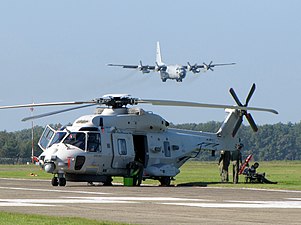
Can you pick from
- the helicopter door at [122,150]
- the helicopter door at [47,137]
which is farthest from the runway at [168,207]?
the helicopter door at [122,150]

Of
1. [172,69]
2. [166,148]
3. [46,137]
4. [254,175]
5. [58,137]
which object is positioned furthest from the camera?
A: [172,69]

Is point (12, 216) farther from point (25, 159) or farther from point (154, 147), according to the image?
point (25, 159)

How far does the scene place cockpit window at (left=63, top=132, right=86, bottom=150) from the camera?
4125 centimetres

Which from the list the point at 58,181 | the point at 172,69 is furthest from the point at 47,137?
the point at 172,69

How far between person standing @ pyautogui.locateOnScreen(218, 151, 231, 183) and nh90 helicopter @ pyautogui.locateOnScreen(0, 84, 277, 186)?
4.02ft

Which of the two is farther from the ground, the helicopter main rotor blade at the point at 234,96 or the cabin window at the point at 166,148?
the helicopter main rotor blade at the point at 234,96

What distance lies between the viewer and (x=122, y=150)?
42875mm

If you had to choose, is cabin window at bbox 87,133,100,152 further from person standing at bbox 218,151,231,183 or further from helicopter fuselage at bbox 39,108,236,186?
person standing at bbox 218,151,231,183

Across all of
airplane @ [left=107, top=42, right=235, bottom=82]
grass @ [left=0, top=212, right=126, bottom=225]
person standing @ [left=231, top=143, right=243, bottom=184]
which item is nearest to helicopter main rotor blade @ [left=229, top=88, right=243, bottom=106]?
person standing @ [left=231, top=143, right=243, bottom=184]

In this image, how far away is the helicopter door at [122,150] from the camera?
4256 centimetres

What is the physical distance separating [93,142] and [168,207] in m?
17.1

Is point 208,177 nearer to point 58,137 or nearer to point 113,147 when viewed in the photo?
point 113,147

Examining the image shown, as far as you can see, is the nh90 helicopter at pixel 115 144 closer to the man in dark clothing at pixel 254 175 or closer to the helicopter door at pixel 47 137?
the helicopter door at pixel 47 137

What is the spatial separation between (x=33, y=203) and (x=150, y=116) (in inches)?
703
